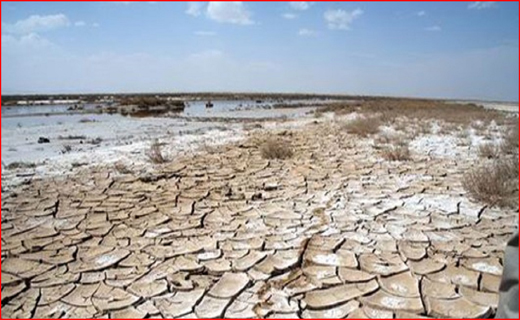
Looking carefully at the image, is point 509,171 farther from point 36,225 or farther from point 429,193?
point 36,225

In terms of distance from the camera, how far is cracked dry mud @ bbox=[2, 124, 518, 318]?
10.0ft

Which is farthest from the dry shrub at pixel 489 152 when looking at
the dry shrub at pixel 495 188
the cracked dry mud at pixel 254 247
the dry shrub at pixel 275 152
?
the dry shrub at pixel 275 152

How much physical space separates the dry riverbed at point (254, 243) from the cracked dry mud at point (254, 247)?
0.01 meters

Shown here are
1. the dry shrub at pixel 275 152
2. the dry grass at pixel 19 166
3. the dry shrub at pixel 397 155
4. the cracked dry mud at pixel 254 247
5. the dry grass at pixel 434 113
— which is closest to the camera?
the cracked dry mud at pixel 254 247

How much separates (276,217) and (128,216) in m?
1.74

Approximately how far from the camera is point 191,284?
335cm

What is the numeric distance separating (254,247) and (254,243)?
3.7 inches

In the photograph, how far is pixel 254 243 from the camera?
4.08m

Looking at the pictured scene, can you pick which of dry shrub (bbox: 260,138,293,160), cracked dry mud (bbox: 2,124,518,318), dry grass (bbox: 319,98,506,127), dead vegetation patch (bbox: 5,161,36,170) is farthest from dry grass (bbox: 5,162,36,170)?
dry grass (bbox: 319,98,506,127)

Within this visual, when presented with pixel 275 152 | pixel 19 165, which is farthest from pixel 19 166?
pixel 275 152

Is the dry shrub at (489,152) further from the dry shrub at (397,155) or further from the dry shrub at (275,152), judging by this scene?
the dry shrub at (275,152)

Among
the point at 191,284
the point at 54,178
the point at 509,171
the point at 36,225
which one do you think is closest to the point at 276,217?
the point at 191,284

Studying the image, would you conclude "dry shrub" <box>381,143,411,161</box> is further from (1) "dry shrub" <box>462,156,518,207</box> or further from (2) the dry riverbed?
(1) "dry shrub" <box>462,156,518,207</box>

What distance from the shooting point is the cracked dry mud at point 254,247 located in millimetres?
3049
